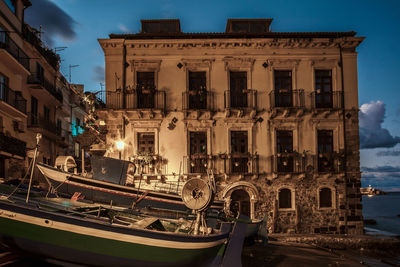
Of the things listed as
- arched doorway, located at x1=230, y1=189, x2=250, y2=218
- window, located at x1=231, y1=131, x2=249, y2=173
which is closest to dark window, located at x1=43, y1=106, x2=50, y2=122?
window, located at x1=231, y1=131, x2=249, y2=173

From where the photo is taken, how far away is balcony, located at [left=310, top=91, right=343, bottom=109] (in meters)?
19.4

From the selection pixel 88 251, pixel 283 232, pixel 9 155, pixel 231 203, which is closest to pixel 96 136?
pixel 9 155

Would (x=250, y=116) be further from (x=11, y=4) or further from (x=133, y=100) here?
(x=11, y=4)

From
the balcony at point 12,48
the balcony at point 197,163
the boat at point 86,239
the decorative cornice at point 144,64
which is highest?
the balcony at point 12,48

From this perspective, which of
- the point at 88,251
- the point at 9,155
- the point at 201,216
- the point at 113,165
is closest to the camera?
the point at 88,251

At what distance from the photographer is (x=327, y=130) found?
64.3ft

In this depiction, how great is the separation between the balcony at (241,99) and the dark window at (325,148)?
4.68 meters

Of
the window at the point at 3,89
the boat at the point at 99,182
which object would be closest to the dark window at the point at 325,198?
the boat at the point at 99,182

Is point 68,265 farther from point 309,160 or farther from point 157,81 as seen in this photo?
point 309,160

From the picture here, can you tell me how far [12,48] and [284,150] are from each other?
17797 millimetres

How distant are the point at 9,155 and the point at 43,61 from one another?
10.1 meters

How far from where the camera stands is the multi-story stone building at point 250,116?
61.1 ft

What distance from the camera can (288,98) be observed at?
64.3 ft

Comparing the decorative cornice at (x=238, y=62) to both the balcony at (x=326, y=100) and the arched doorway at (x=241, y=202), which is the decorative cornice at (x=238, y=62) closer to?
Answer: the balcony at (x=326, y=100)
